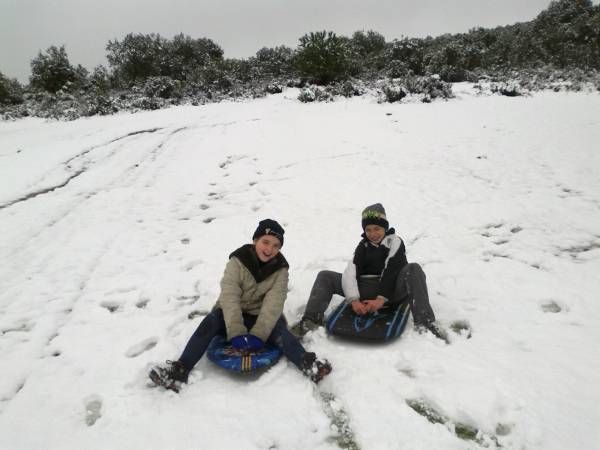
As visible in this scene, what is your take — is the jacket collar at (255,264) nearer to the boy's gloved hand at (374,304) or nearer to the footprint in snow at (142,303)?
the boy's gloved hand at (374,304)

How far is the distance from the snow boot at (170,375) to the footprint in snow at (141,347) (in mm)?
504

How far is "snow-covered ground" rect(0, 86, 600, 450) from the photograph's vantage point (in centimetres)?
251

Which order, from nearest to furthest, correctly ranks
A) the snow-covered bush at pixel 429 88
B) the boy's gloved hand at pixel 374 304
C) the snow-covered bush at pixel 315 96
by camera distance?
the boy's gloved hand at pixel 374 304 → the snow-covered bush at pixel 429 88 → the snow-covered bush at pixel 315 96

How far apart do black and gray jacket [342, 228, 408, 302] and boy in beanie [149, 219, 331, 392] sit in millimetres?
686

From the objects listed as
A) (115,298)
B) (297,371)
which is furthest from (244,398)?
(115,298)

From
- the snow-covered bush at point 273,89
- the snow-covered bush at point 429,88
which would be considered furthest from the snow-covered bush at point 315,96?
the snow-covered bush at point 273,89

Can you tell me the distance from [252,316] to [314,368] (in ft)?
2.62

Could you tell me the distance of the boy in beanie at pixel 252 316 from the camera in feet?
9.33

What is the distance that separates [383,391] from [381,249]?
143cm

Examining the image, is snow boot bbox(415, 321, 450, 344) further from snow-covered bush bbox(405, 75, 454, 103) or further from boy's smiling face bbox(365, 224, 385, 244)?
snow-covered bush bbox(405, 75, 454, 103)

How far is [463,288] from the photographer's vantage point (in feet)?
13.4

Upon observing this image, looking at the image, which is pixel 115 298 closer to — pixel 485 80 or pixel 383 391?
pixel 383 391

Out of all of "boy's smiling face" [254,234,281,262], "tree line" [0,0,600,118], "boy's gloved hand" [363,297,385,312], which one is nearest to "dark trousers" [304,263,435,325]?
"boy's gloved hand" [363,297,385,312]

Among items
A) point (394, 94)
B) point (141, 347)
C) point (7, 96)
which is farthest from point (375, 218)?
point (7, 96)
